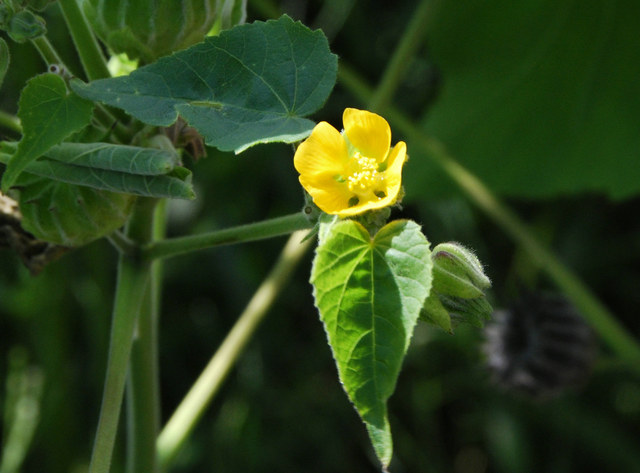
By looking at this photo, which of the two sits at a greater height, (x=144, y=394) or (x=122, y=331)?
(x=122, y=331)

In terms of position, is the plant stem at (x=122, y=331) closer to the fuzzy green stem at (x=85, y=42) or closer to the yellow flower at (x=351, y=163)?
the fuzzy green stem at (x=85, y=42)

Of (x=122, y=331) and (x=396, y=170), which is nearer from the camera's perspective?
(x=396, y=170)

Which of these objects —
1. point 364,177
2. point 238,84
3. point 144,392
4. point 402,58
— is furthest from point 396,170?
point 402,58

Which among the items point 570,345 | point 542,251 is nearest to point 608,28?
point 542,251

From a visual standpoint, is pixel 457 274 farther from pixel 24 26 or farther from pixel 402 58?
pixel 402 58

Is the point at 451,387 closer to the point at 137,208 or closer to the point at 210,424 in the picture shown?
the point at 210,424

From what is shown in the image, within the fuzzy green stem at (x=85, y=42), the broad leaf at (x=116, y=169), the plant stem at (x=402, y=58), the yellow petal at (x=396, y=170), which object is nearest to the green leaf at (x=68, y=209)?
the broad leaf at (x=116, y=169)

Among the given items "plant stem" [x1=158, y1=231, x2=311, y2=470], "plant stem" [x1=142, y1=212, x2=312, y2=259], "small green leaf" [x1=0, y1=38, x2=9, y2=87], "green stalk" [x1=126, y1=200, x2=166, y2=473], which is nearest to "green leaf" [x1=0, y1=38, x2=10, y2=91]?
"small green leaf" [x1=0, y1=38, x2=9, y2=87]
